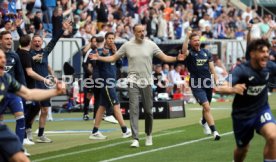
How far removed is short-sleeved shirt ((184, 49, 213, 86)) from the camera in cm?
1819

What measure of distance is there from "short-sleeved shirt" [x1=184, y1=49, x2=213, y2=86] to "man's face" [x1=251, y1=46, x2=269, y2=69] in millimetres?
6478

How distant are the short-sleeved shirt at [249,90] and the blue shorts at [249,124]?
0.06 meters

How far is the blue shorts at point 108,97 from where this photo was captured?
18406mm

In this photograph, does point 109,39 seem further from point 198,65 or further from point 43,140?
point 43,140

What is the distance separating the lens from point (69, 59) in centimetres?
2767

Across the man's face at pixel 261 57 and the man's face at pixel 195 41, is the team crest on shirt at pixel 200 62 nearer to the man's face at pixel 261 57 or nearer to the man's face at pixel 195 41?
the man's face at pixel 195 41

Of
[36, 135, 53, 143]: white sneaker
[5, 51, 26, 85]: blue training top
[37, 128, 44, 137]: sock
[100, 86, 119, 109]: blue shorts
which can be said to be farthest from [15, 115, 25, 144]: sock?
[100, 86, 119, 109]: blue shorts

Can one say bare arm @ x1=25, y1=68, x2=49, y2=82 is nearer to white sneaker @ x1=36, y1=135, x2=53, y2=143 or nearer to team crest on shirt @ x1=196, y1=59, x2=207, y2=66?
white sneaker @ x1=36, y1=135, x2=53, y2=143

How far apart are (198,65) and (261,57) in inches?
264

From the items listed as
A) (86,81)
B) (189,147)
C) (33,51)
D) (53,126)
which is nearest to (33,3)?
(86,81)

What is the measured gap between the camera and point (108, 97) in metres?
18.5

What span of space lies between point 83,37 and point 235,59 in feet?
29.7

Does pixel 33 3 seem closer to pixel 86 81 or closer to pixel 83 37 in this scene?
pixel 83 37

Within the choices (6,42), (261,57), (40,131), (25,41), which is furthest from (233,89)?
(40,131)
